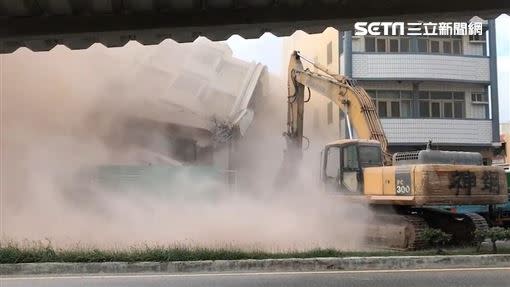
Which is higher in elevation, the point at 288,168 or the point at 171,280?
the point at 288,168

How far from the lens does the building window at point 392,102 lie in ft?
109

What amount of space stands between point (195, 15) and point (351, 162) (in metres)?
8.82

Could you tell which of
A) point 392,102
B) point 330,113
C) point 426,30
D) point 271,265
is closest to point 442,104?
point 392,102

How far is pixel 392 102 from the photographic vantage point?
3331cm

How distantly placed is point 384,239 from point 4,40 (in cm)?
978

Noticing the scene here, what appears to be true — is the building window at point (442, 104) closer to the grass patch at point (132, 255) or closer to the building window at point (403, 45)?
the building window at point (403, 45)

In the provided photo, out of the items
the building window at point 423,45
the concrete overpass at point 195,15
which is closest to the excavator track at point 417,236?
the concrete overpass at point 195,15

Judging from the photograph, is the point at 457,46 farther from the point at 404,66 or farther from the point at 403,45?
the point at 404,66

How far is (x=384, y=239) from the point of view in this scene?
14.9 meters

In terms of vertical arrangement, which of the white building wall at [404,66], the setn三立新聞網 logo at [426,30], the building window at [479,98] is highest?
the setn三立新聞網 logo at [426,30]

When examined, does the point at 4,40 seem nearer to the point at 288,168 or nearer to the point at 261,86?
the point at 288,168

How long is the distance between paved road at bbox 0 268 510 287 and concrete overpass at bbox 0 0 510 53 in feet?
12.3

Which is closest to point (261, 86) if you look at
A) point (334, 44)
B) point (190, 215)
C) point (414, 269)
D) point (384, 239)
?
point (334, 44)

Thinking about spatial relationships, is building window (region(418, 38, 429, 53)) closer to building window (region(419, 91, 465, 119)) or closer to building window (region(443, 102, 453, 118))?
building window (region(419, 91, 465, 119))
